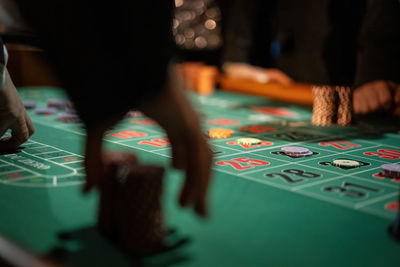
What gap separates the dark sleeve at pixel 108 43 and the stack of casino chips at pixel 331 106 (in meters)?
2.60

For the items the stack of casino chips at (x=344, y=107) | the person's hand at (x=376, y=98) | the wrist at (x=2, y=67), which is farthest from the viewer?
the person's hand at (x=376, y=98)

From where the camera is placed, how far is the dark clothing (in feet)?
14.2

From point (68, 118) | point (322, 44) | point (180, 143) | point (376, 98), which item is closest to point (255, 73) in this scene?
point (322, 44)

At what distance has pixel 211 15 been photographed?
7.70m

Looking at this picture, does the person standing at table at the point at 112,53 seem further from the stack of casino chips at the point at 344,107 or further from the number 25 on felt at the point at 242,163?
the stack of casino chips at the point at 344,107

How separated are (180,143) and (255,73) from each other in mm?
5099

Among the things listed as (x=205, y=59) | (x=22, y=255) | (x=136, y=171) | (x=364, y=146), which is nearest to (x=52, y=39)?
(x=136, y=171)

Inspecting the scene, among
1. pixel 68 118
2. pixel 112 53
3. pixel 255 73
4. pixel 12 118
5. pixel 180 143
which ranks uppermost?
pixel 112 53

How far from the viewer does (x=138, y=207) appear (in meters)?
1.42

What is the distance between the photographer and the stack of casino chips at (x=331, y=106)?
3680 millimetres

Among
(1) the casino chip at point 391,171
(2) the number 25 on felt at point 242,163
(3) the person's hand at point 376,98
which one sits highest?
(3) the person's hand at point 376,98

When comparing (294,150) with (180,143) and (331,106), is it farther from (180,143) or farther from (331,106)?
(180,143)

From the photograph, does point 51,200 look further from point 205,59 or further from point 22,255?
point 205,59

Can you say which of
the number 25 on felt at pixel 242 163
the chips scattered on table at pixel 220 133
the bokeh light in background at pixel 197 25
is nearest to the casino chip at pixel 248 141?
the chips scattered on table at pixel 220 133
